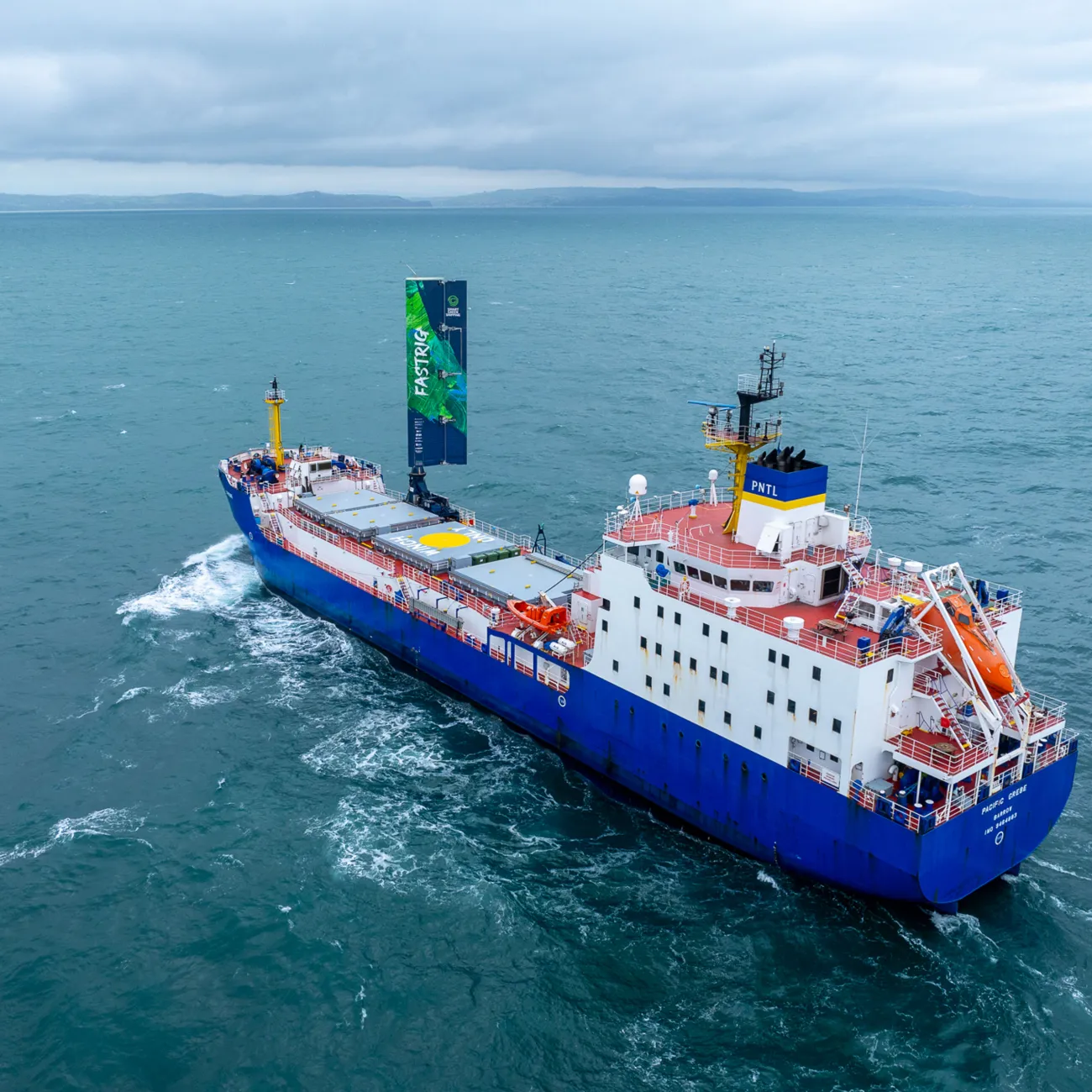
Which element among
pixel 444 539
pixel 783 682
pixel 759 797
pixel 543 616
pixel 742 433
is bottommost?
pixel 759 797

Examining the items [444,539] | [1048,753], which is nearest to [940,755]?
[1048,753]

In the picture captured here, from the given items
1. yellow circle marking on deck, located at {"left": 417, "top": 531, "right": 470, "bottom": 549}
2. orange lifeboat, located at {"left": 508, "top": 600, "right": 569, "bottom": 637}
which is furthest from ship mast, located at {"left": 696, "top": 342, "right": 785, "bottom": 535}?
yellow circle marking on deck, located at {"left": 417, "top": 531, "right": 470, "bottom": 549}

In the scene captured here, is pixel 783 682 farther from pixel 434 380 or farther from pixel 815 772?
pixel 434 380

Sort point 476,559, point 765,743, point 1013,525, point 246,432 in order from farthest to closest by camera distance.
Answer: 1. point 246,432
2. point 1013,525
3. point 476,559
4. point 765,743

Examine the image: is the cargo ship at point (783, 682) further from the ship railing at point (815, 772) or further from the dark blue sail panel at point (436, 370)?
the dark blue sail panel at point (436, 370)

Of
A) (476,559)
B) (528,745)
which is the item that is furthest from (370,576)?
(528,745)

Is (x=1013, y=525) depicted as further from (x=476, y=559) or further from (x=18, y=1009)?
(x=18, y=1009)

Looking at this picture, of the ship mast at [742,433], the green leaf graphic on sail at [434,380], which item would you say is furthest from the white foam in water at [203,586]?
the ship mast at [742,433]
